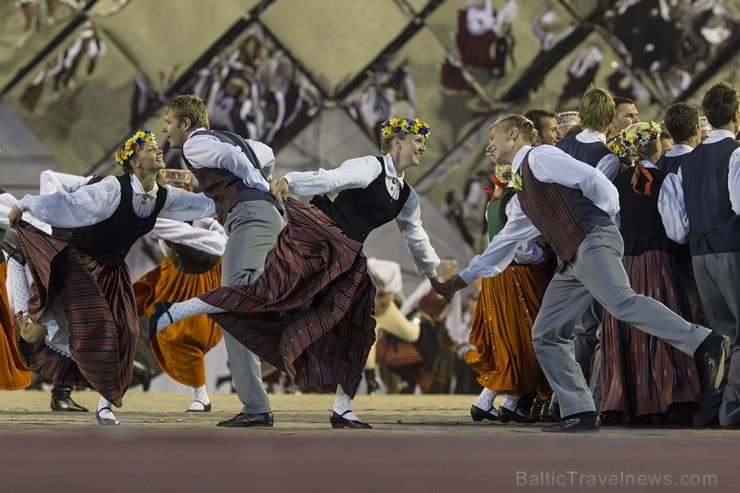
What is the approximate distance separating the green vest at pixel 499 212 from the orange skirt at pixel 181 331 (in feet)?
5.93

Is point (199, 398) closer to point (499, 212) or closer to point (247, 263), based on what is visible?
point (247, 263)

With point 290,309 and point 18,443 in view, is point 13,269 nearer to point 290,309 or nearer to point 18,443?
point 290,309

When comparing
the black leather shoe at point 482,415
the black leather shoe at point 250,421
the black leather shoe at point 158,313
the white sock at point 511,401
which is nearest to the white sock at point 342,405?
the black leather shoe at point 250,421

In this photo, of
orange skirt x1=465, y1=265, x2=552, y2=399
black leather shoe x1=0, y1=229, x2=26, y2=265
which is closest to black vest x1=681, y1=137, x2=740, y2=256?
orange skirt x1=465, y1=265, x2=552, y2=399

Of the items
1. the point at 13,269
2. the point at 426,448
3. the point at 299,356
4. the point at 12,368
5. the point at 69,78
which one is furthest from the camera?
the point at 69,78

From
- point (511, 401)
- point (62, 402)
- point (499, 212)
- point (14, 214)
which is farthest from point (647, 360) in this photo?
point (62, 402)

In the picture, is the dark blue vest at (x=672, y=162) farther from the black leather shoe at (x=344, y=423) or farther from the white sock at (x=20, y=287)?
the white sock at (x=20, y=287)

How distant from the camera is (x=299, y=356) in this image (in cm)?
625

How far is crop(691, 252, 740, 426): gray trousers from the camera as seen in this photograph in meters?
6.45

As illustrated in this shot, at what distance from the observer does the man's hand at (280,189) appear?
6.05m

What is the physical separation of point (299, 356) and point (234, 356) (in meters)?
0.30

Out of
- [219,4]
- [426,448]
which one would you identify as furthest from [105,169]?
[426,448]

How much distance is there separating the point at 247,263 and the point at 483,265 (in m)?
1.03

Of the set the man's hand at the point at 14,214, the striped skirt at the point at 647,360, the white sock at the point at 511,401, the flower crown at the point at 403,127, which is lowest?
the white sock at the point at 511,401
